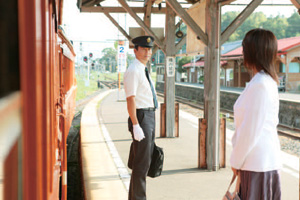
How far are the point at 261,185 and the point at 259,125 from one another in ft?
1.14

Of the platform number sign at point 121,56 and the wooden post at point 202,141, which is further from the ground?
the platform number sign at point 121,56

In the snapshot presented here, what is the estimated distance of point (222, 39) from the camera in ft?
18.3

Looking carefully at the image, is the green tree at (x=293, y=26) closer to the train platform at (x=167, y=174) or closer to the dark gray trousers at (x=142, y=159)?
the train platform at (x=167, y=174)

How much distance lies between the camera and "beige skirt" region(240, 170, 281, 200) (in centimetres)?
223

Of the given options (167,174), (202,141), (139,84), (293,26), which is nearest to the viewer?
(139,84)

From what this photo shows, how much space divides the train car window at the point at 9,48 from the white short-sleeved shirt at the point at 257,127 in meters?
1.39

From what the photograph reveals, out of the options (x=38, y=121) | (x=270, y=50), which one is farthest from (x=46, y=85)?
(x=270, y=50)

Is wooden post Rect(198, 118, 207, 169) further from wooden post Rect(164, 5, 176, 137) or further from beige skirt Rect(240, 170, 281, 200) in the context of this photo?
beige skirt Rect(240, 170, 281, 200)

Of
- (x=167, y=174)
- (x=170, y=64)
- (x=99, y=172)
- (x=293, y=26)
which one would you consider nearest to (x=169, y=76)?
(x=170, y=64)

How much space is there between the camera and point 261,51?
2.24 metres

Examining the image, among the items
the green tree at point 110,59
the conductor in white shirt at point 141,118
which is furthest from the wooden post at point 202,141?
the green tree at point 110,59

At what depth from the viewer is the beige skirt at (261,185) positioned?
7.32 ft

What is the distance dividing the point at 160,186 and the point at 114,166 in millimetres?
900

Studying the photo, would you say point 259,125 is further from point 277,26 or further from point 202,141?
point 277,26
